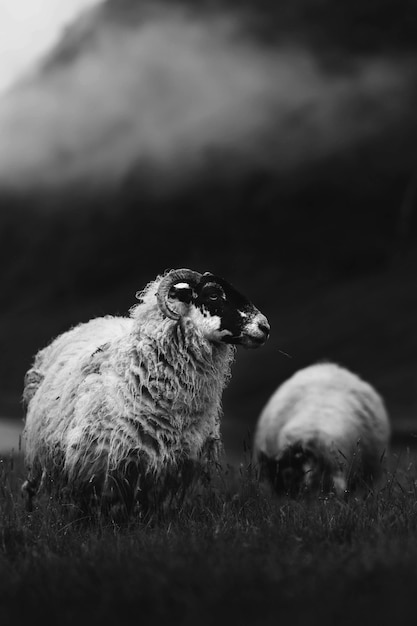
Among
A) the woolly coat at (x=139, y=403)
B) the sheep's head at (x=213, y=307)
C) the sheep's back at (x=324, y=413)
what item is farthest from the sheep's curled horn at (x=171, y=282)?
the sheep's back at (x=324, y=413)

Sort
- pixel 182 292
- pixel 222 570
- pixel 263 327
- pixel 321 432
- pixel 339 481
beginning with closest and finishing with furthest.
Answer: pixel 222 570 → pixel 263 327 → pixel 182 292 → pixel 339 481 → pixel 321 432

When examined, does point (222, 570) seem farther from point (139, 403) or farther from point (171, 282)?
point (171, 282)

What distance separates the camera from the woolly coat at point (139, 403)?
5.30 meters

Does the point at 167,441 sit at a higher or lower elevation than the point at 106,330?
lower

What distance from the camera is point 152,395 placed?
→ 5426mm

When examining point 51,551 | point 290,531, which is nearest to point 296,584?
point 290,531

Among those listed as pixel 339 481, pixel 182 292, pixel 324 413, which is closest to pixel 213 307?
pixel 182 292

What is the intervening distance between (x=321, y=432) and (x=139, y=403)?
9.49ft

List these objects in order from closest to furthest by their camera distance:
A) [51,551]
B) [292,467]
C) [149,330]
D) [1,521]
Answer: [51,551], [1,521], [149,330], [292,467]

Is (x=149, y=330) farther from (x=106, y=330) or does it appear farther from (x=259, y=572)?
(x=259, y=572)

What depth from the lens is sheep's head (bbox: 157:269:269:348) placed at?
17.5 ft

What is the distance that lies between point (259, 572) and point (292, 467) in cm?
419

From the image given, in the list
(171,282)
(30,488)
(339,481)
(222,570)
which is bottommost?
(222,570)

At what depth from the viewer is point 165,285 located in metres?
5.47
